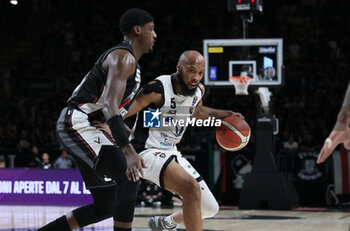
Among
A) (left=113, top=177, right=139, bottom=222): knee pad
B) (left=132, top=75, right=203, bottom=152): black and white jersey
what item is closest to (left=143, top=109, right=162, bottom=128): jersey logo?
(left=132, top=75, right=203, bottom=152): black and white jersey

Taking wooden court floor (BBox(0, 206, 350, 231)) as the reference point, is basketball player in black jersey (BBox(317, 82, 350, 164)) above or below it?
above

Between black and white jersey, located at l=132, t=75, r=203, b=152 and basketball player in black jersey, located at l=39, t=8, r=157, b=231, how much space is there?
0.71 meters

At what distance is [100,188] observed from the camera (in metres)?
4.59

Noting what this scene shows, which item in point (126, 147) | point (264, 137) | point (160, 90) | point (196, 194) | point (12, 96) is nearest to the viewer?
point (126, 147)

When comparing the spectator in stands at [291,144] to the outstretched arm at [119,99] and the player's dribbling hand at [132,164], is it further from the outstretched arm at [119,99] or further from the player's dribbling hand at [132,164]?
the player's dribbling hand at [132,164]

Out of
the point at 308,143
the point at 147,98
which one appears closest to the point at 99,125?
the point at 147,98

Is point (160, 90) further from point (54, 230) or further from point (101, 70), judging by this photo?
point (54, 230)

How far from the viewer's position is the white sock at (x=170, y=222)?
5602mm

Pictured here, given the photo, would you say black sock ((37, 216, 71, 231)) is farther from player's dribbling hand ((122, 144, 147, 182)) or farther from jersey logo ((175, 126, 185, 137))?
jersey logo ((175, 126, 185, 137))

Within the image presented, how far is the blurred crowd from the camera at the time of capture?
13711 mm

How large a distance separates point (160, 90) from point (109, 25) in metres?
14.4

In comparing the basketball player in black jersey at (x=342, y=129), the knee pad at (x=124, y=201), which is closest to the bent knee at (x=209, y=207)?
the knee pad at (x=124, y=201)

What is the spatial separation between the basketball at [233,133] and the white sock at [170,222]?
0.80 m

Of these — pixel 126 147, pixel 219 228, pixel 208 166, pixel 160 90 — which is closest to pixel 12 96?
pixel 208 166
